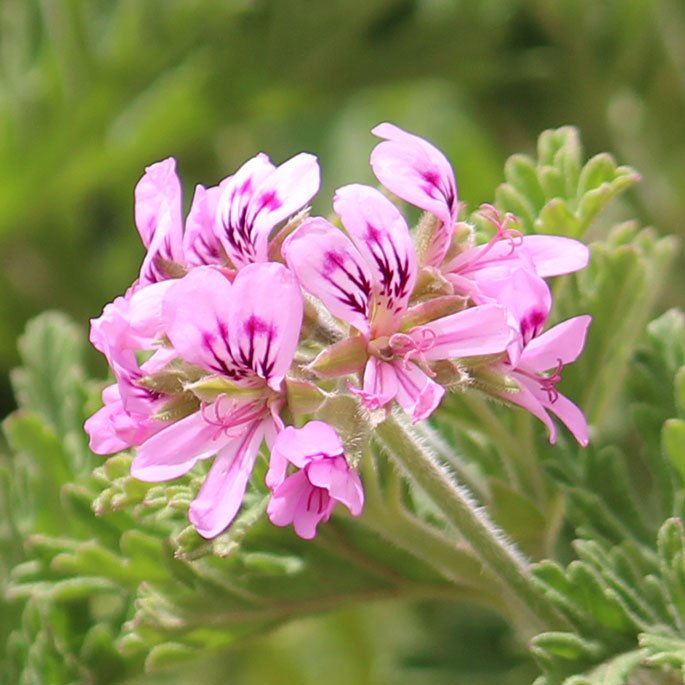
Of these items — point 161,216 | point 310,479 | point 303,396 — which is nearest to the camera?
point 310,479

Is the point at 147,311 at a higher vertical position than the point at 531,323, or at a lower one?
higher

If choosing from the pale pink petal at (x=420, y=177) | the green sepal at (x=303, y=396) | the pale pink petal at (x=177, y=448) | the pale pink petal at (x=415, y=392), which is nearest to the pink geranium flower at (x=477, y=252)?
the pale pink petal at (x=420, y=177)

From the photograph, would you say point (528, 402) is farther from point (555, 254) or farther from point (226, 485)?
point (226, 485)

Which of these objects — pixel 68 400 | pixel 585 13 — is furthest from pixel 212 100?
pixel 68 400

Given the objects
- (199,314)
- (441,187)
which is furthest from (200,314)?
(441,187)

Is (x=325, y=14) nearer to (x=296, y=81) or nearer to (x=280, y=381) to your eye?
(x=296, y=81)

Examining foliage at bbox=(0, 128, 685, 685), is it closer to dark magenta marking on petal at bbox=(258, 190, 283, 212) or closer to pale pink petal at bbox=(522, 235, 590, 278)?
pale pink petal at bbox=(522, 235, 590, 278)
